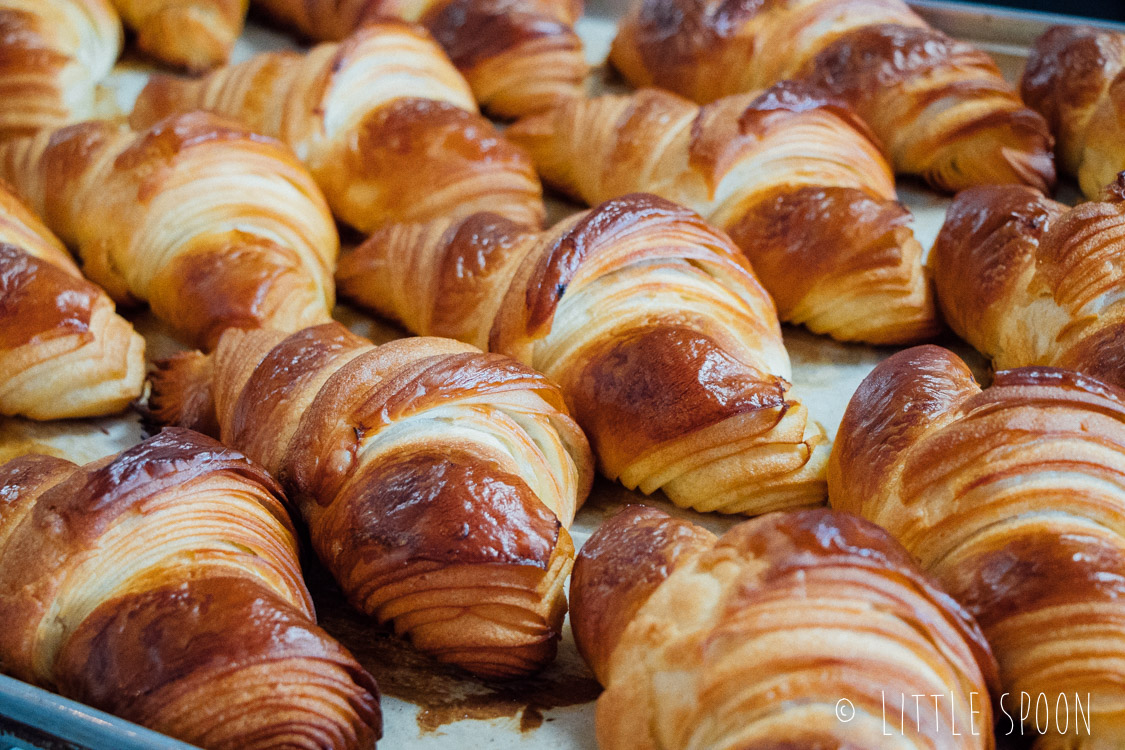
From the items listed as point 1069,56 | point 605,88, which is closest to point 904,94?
point 1069,56

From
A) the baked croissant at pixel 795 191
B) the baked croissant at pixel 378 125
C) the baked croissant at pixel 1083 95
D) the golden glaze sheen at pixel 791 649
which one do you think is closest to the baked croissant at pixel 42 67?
the baked croissant at pixel 378 125

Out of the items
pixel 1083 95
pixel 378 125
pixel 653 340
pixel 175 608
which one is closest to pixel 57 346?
pixel 175 608

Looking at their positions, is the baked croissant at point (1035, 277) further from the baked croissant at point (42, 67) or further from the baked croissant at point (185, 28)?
the baked croissant at point (42, 67)

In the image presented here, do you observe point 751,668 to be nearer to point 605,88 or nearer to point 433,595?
point 433,595

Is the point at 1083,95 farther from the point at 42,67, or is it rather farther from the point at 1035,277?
the point at 42,67

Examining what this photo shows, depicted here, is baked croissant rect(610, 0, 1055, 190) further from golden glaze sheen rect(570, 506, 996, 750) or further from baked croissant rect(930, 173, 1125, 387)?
golden glaze sheen rect(570, 506, 996, 750)

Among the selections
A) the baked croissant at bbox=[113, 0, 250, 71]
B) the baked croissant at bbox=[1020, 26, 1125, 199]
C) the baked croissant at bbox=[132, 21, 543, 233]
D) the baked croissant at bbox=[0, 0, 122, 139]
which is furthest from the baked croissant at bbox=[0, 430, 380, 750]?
the baked croissant at bbox=[1020, 26, 1125, 199]
